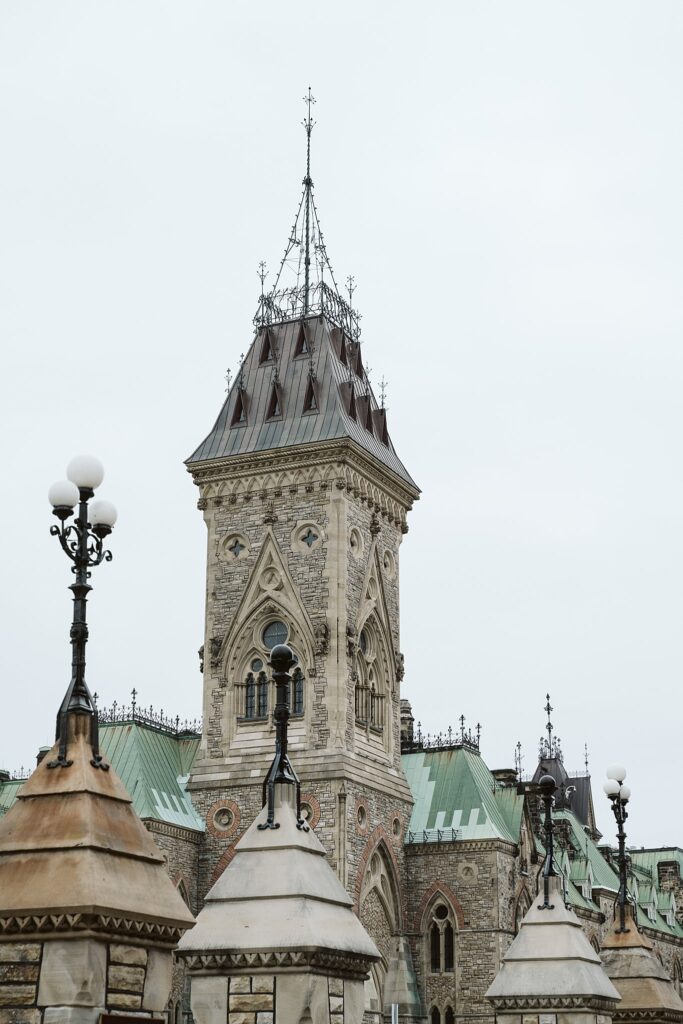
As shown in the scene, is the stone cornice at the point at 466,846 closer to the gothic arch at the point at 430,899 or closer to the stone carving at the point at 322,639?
the gothic arch at the point at 430,899

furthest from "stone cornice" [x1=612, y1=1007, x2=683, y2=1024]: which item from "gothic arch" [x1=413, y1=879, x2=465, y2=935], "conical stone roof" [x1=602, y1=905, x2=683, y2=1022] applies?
"gothic arch" [x1=413, y1=879, x2=465, y2=935]

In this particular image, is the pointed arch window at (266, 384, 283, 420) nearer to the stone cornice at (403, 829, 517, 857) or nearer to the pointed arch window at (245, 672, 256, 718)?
the pointed arch window at (245, 672, 256, 718)

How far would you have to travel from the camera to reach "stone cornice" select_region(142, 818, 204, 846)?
44938 millimetres

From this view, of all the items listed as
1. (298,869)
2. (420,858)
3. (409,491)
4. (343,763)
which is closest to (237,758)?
(343,763)

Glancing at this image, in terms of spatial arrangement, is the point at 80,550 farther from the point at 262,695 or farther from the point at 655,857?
the point at 655,857

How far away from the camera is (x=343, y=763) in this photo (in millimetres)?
46219

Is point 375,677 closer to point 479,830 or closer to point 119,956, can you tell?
point 479,830

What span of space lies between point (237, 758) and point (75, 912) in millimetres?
38636

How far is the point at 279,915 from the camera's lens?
1161 cm

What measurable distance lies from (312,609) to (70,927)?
38292mm

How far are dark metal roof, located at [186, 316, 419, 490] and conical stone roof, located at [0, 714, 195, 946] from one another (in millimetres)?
38403

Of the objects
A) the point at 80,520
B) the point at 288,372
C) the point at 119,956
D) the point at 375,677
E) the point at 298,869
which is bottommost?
the point at 119,956

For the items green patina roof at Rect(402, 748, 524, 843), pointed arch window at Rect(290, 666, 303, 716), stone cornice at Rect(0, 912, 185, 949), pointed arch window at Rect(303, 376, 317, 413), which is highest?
pointed arch window at Rect(303, 376, 317, 413)

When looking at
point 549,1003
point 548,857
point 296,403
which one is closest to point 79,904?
point 549,1003
